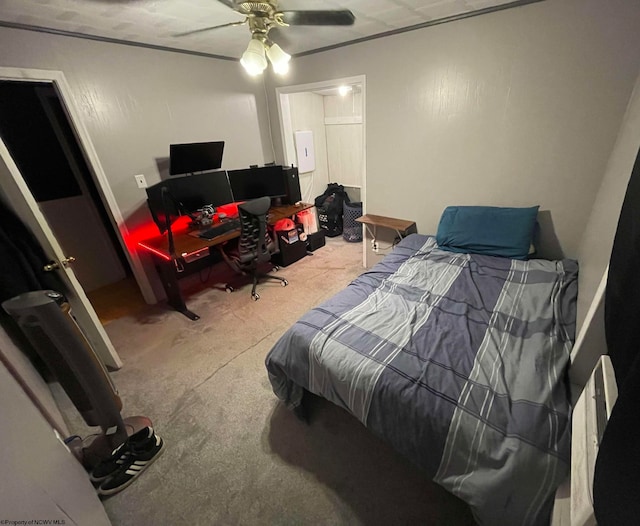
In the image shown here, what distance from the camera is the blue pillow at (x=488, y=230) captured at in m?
2.04

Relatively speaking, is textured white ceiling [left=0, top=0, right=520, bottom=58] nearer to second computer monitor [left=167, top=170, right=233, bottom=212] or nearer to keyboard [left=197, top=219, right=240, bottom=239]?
second computer monitor [left=167, top=170, right=233, bottom=212]

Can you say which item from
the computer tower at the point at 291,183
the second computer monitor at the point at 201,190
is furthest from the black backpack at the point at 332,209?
the second computer monitor at the point at 201,190

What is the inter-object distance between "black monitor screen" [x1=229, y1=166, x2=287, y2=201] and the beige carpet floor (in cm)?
162

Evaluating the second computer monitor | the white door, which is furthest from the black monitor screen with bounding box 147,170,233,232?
the white door

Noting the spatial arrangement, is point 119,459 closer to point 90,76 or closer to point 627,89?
point 90,76

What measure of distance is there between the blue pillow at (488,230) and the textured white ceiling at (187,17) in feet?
4.63

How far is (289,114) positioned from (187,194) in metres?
1.74

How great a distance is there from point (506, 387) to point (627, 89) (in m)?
2.03

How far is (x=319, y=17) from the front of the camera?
4.99 feet

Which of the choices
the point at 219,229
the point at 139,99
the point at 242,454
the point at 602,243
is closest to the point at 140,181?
the point at 139,99

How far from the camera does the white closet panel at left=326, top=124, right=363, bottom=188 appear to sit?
4.26 meters

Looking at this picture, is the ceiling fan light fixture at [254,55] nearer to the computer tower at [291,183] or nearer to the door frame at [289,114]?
the door frame at [289,114]

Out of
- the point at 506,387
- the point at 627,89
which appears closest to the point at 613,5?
the point at 627,89

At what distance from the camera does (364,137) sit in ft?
9.18
